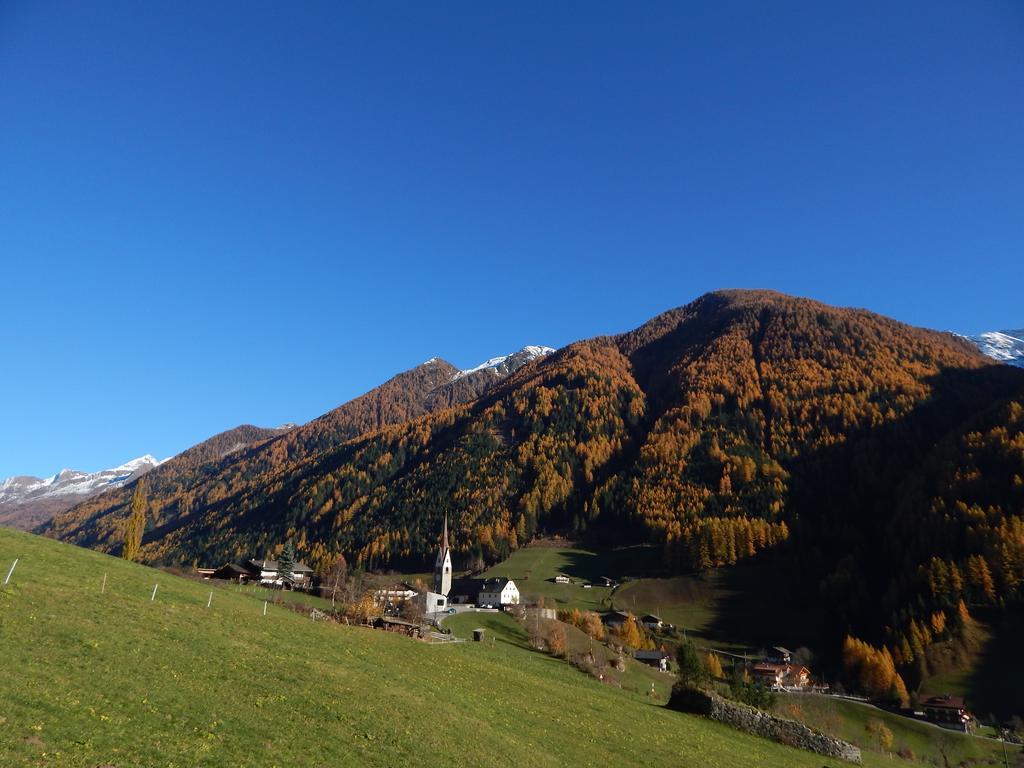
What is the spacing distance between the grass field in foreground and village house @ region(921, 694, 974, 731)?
244ft

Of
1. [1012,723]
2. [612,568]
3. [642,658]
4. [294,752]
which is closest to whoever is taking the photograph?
[294,752]

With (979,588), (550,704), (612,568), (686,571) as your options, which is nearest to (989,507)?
(979,588)

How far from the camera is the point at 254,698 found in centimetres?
2828

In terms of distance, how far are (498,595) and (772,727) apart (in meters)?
A: 112

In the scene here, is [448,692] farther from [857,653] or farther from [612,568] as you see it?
[612,568]

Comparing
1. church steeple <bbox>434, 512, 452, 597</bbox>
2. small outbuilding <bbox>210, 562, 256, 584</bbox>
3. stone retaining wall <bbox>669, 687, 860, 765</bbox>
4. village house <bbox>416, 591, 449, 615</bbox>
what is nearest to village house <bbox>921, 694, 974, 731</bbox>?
stone retaining wall <bbox>669, 687, 860, 765</bbox>

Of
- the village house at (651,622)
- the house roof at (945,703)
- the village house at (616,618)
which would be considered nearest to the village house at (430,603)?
the village house at (616,618)

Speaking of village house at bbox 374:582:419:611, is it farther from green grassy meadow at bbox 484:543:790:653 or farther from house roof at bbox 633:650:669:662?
house roof at bbox 633:650:669:662

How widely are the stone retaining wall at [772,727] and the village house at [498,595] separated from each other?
103m

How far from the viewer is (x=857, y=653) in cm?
12325

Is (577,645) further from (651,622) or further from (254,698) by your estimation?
(254,698)

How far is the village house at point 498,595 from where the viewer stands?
152 metres

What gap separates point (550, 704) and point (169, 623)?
26.7 metres

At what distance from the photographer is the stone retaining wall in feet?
151
